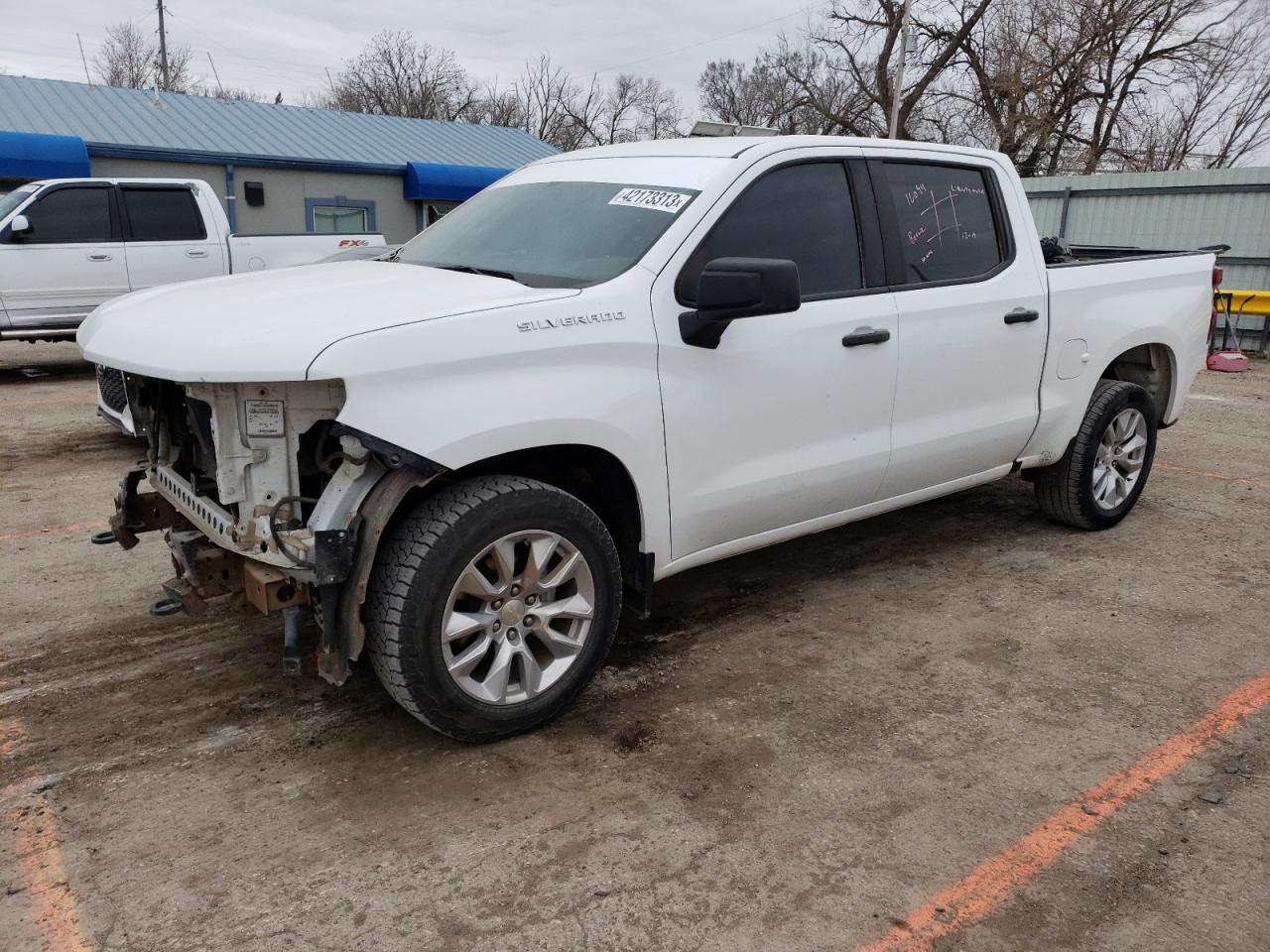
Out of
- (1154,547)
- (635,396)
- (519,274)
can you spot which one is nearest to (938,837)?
(635,396)

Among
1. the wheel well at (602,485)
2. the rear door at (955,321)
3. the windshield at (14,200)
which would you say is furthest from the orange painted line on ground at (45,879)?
the windshield at (14,200)

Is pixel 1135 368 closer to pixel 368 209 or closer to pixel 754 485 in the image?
pixel 754 485

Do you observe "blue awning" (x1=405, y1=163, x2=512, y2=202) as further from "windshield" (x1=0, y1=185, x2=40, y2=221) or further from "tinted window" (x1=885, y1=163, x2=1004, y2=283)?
"tinted window" (x1=885, y1=163, x2=1004, y2=283)

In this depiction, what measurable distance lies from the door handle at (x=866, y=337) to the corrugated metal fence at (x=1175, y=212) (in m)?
13.1

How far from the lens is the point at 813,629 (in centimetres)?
425

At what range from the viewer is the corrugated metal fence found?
14.6 m

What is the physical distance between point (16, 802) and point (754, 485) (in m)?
2.57

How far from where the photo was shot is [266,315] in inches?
116

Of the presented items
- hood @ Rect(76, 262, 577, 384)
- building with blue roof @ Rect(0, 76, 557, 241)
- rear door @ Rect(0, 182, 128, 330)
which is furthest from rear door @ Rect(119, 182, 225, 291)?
hood @ Rect(76, 262, 577, 384)

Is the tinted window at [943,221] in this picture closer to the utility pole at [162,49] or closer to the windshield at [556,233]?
the windshield at [556,233]

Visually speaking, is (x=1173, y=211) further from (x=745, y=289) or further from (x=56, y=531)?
(x=56, y=531)

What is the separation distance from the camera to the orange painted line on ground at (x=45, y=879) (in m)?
2.41

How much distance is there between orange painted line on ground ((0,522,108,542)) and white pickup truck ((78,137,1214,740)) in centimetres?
140

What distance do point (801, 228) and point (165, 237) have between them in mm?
9425
